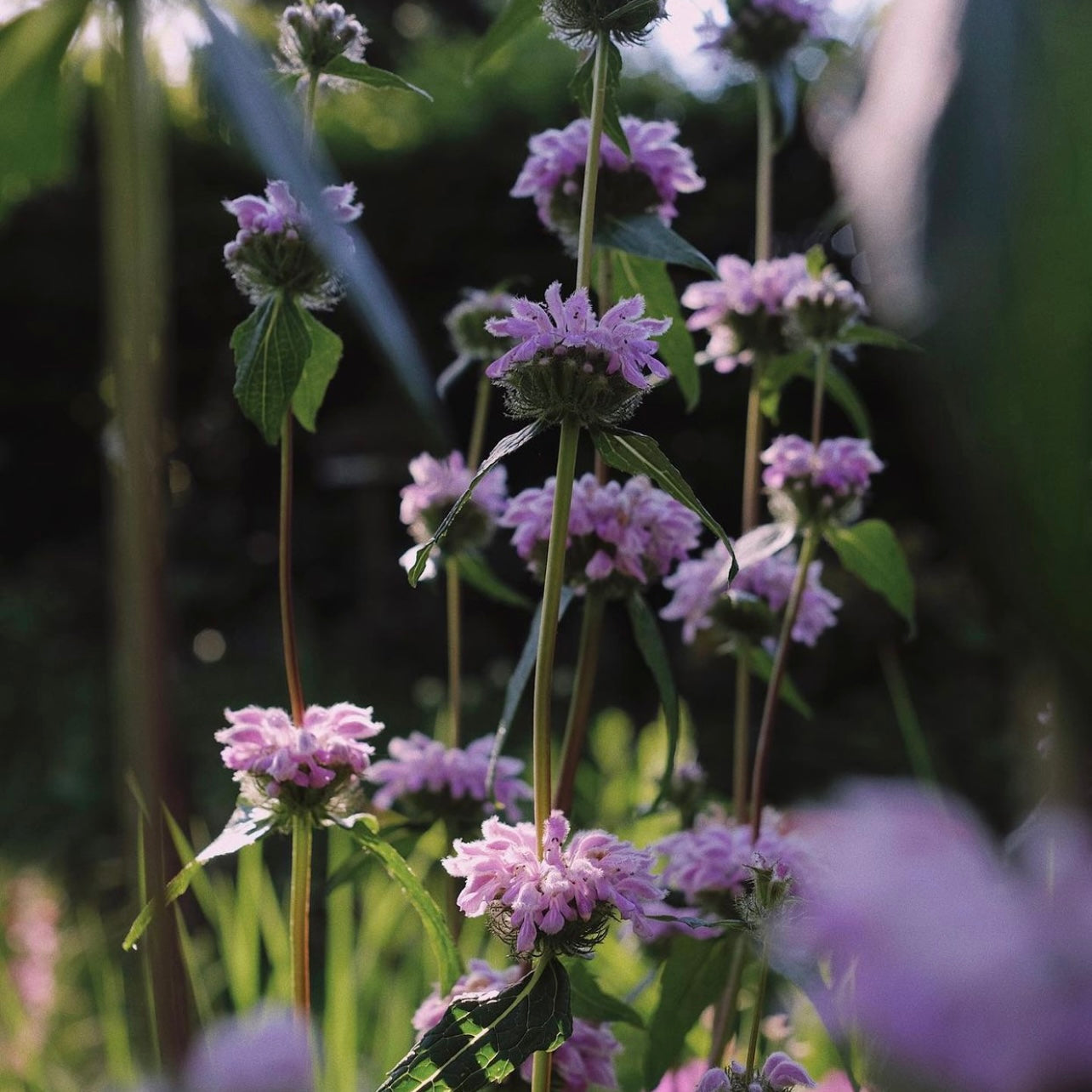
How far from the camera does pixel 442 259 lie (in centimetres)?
324

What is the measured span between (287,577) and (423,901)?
0.49 feet

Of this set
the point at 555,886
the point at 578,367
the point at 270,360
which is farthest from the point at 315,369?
the point at 555,886

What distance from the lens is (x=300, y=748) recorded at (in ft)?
1.62

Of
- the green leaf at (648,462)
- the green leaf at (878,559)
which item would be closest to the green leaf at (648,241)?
the green leaf at (648,462)

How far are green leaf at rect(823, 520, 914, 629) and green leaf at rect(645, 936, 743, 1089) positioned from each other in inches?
9.1

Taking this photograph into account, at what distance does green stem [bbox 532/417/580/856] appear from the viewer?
0.41 m

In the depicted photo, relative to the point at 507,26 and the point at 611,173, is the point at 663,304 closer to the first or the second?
the point at 611,173

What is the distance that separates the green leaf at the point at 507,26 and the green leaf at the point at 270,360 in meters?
0.14

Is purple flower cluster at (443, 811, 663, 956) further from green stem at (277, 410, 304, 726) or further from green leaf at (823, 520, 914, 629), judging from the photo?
green leaf at (823, 520, 914, 629)

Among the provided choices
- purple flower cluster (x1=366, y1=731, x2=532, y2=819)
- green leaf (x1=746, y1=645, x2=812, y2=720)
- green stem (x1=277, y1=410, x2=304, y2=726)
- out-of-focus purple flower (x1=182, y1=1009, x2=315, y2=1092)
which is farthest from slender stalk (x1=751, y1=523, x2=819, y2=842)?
out-of-focus purple flower (x1=182, y1=1009, x2=315, y2=1092)

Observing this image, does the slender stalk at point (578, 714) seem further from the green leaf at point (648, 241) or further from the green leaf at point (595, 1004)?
the green leaf at point (648, 241)

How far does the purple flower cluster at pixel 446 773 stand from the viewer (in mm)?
666

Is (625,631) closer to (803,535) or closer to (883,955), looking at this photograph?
(803,535)

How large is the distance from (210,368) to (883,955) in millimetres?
3647
